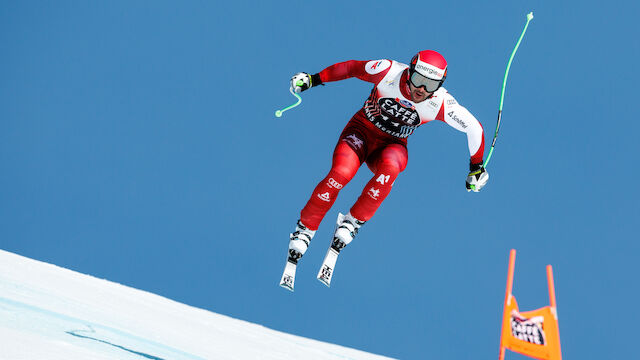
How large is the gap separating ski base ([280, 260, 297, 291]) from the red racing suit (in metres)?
0.24

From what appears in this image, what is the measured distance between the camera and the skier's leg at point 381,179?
12.2ft

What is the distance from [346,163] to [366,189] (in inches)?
7.6

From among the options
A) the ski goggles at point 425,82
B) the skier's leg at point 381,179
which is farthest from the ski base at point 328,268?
the ski goggles at point 425,82

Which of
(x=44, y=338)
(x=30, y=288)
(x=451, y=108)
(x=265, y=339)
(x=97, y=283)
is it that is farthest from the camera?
(x=97, y=283)

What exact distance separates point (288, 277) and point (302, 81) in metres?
1.09

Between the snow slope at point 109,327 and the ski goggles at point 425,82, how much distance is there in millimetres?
1859

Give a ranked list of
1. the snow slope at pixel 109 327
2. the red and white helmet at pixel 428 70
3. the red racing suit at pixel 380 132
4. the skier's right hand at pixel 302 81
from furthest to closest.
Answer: the skier's right hand at pixel 302 81
the red racing suit at pixel 380 132
the red and white helmet at pixel 428 70
the snow slope at pixel 109 327

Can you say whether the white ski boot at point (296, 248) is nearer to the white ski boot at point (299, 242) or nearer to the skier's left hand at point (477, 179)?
the white ski boot at point (299, 242)

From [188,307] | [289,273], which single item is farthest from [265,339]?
[289,273]

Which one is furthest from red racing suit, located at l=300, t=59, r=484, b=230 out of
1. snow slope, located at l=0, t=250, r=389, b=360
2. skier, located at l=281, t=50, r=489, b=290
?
snow slope, located at l=0, t=250, r=389, b=360

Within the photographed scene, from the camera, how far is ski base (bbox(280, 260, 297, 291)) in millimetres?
3730

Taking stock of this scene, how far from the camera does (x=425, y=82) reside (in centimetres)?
364

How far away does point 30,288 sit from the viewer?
4449mm

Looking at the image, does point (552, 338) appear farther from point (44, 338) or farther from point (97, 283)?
point (97, 283)
